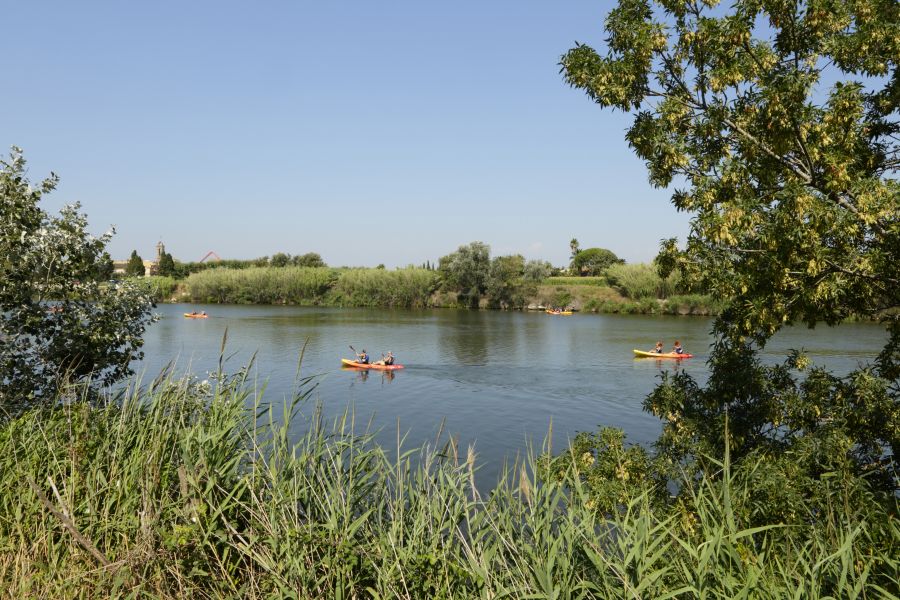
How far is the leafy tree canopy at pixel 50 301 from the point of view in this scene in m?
10.9

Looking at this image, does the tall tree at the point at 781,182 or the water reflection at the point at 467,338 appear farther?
the water reflection at the point at 467,338

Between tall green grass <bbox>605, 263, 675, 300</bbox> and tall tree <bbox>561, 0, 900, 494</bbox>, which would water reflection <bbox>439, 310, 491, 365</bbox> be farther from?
tall tree <bbox>561, 0, 900, 494</bbox>

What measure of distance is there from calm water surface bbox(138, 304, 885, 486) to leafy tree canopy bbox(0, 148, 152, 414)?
1999 mm

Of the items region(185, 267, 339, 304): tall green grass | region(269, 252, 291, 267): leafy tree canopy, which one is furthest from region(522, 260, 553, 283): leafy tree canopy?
region(269, 252, 291, 267): leafy tree canopy

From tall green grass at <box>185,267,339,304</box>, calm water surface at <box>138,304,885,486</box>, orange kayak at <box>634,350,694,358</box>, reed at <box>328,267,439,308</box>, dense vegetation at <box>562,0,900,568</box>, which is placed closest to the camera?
dense vegetation at <box>562,0,900,568</box>

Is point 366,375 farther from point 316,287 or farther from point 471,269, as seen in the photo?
point 316,287

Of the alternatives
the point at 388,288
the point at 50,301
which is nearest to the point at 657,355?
the point at 50,301

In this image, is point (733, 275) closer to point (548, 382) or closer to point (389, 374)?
point (548, 382)

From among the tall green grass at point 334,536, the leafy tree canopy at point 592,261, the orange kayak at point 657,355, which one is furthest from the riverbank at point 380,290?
the tall green grass at point 334,536

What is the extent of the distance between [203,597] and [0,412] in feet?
22.8

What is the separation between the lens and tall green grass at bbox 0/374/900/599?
14.1 ft

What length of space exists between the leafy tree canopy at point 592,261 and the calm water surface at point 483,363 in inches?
2690

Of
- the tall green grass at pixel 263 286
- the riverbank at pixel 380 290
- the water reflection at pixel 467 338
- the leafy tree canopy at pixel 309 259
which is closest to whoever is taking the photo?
the water reflection at pixel 467 338

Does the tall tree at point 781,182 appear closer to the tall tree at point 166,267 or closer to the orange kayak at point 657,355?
the orange kayak at point 657,355
